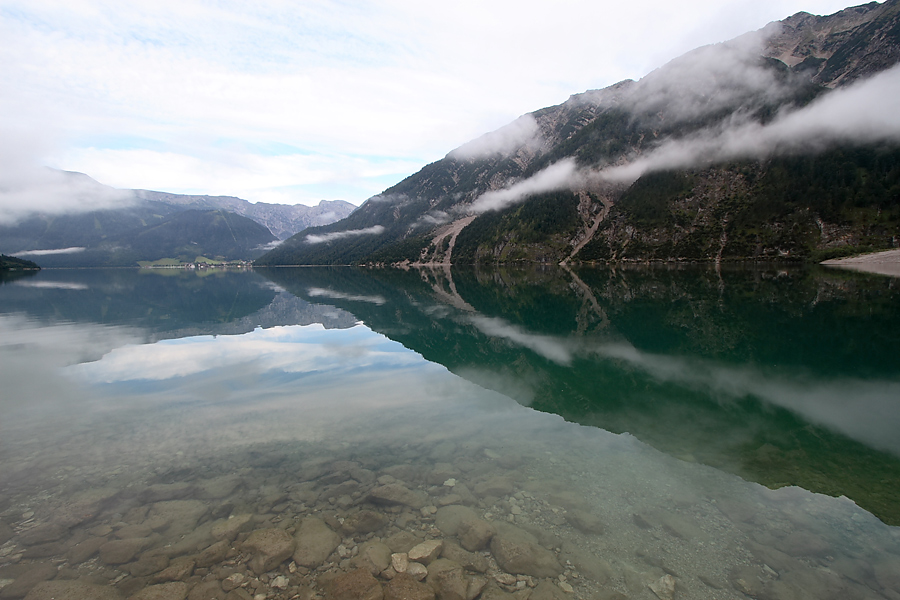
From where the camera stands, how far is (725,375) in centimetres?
1989

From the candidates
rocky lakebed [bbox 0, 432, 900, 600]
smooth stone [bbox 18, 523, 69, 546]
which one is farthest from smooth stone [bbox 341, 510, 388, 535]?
smooth stone [bbox 18, 523, 69, 546]

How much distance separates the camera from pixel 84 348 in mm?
27922

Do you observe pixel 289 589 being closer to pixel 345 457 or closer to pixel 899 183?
pixel 345 457

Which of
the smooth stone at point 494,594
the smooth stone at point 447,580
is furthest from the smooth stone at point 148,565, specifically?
the smooth stone at point 494,594

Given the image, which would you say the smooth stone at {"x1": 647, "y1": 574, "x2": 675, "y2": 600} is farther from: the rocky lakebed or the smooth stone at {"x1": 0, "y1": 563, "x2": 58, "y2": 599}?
the smooth stone at {"x1": 0, "y1": 563, "x2": 58, "y2": 599}

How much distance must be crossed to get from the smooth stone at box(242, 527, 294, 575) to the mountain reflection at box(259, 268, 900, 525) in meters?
10.9

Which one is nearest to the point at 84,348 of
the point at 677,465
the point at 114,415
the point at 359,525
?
the point at 114,415

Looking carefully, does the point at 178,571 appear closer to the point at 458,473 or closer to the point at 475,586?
the point at 475,586

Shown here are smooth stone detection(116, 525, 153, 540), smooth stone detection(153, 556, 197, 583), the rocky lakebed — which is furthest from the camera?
smooth stone detection(116, 525, 153, 540)

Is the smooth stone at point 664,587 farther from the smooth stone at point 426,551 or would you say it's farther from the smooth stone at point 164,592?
the smooth stone at point 164,592

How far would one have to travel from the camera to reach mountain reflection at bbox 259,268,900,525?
465 inches

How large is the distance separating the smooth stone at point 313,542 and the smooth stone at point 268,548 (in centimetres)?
20

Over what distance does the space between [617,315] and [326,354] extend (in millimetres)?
28290

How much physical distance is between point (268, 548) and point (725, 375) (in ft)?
69.8
